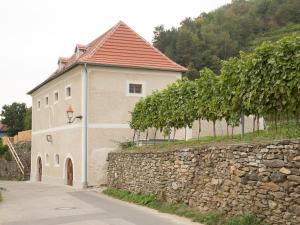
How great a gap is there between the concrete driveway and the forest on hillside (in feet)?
118

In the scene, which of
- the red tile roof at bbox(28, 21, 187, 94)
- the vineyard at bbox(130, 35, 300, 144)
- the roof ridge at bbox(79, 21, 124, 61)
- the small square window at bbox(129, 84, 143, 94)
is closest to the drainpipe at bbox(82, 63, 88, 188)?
the red tile roof at bbox(28, 21, 187, 94)

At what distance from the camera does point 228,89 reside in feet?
41.4

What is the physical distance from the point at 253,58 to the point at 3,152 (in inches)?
1459

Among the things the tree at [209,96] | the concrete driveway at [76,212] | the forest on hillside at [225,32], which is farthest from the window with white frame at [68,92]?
the forest on hillside at [225,32]

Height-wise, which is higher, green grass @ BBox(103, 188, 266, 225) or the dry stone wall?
the dry stone wall

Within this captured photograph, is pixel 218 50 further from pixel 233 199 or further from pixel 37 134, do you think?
pixel 233 199

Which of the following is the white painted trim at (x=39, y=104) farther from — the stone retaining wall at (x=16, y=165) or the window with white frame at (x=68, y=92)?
the stone retaining wall at (x=16, y=165)

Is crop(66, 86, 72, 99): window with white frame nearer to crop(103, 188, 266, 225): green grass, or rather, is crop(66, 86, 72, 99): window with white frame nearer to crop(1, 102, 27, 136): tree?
crop(103, 188, 266, 225): green grass

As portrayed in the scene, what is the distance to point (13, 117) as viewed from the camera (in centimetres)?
7044

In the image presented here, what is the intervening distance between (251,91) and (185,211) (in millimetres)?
3969

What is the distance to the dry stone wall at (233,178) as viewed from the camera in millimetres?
8828

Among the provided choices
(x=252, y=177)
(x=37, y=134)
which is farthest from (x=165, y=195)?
(x=37, y=134)

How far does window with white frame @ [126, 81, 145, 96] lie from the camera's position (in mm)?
24516

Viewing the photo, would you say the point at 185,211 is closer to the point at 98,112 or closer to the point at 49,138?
the point at 98,112
